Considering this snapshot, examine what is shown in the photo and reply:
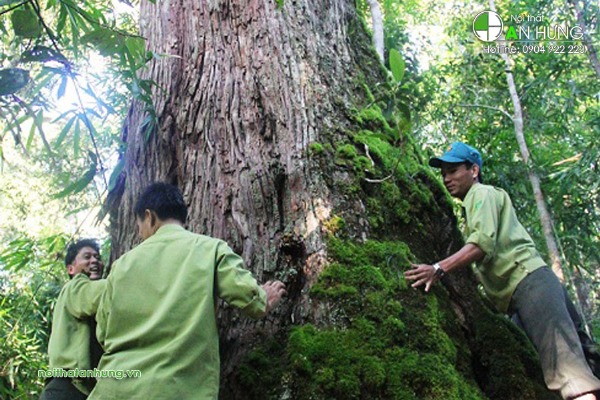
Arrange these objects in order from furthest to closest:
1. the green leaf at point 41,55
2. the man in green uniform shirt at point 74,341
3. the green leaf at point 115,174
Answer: the green leaf at point 115,174 → the man in green uniform shirt at point 74,341 → the green leaf at point 41,55

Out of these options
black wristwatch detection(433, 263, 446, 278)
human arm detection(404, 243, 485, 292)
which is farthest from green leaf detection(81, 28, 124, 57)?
black wristwatch detection(433, 263, 446, 278)

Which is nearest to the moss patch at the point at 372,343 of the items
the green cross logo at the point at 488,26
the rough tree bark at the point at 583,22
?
the green cross logo at the point at 488,26

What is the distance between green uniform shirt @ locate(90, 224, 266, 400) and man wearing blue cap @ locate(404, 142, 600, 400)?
1.09m

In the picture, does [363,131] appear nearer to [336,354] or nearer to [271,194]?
[271,194]

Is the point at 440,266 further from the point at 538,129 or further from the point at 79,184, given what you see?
the point at 538,129

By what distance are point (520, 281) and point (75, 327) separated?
8.22ft

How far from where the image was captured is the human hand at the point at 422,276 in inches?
116

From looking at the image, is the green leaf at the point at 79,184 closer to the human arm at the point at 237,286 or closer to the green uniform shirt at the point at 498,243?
the human arm at the point at 237,286

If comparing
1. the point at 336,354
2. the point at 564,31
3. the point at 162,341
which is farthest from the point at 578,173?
the point at 162,341

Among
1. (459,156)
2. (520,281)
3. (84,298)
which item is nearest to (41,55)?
(84,298)

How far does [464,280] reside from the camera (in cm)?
346

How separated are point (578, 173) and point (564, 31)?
266 centimetres

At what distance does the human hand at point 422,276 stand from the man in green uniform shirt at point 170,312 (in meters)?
0.86

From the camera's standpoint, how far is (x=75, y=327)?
295cm
